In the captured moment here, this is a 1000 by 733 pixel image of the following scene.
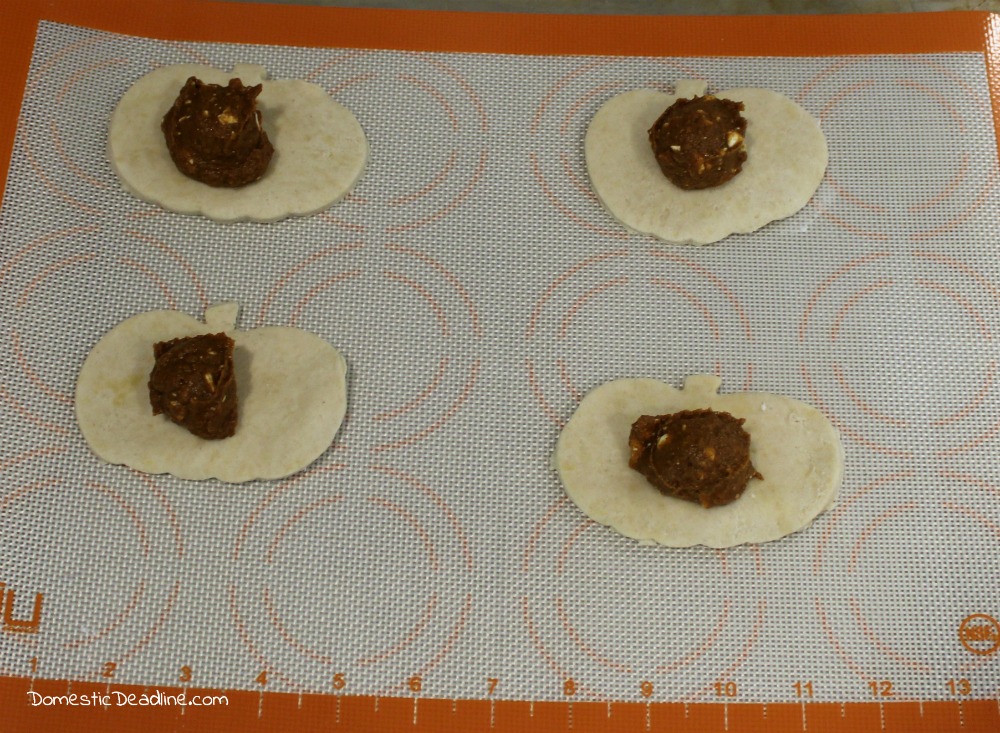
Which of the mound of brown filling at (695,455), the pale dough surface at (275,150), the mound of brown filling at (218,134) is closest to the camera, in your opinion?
the mound of brown filling at (695,455)

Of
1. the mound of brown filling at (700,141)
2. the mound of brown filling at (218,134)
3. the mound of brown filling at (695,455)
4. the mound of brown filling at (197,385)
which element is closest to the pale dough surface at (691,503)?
the mound of brown filling at (695,455)

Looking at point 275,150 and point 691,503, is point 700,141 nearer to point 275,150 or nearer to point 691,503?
point 691,503

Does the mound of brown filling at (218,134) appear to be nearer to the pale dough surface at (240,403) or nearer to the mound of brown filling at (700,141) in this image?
the pale dough surface at (240,403)

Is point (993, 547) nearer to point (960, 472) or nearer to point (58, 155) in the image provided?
point (960, 472)

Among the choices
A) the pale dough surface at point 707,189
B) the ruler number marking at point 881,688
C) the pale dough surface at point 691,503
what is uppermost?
the pale dough surface at point 707,189

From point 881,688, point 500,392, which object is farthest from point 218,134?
point 881,688

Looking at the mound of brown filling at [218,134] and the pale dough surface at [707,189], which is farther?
the pale dough surface at [707,189]
